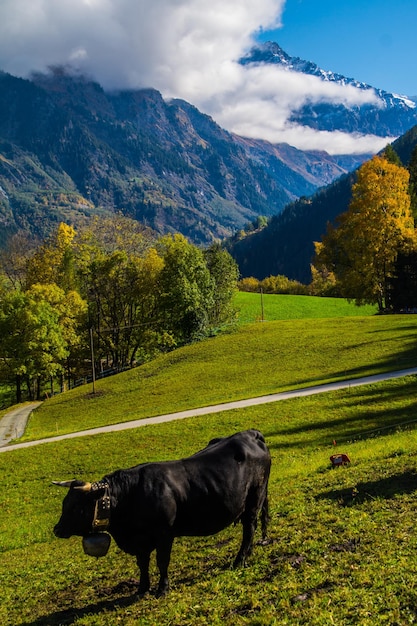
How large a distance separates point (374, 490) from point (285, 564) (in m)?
4.29

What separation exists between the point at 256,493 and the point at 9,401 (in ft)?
236

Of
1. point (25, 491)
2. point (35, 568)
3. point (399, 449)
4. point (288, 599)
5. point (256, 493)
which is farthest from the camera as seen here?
point (25, 491)

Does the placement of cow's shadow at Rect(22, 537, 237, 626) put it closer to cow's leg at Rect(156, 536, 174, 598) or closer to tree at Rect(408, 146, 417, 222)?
cow's leg at Rect(156, 536, 174, 598)

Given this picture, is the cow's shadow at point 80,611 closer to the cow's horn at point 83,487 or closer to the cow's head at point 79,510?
the cow's head at point 79,510

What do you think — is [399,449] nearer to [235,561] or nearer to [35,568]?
[235,561]

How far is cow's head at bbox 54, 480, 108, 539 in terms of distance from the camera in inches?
341

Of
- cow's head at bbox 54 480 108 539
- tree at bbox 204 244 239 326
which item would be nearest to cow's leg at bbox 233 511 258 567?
cow's head at bbox 54 480 108 539

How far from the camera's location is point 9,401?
74.4 meters

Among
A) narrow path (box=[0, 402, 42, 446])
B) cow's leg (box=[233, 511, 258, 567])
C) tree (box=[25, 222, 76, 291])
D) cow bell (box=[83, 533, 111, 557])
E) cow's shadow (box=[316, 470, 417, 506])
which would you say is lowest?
narrow path (box=[0, 402, 42, 446])

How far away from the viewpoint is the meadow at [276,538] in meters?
8.02

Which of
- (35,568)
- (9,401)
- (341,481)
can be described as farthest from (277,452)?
(9,401)

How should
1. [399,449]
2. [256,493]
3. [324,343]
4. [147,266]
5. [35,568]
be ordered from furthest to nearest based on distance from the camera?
1. [147,266]
2. [324,343]
3. [399,449]
4. [35,568]
5. [256,493]

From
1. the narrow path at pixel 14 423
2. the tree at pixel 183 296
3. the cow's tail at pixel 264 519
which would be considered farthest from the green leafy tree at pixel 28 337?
the cow's tail at pixel 264 519

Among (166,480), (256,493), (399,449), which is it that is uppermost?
(166,480)
